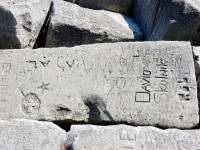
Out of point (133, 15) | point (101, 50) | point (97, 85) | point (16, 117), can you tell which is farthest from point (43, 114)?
point (133, 15)

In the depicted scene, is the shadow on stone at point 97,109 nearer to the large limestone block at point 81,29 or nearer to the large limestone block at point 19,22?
the large limestone block at point 81,29

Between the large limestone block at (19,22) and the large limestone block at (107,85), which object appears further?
the large limestone block at (19,22)

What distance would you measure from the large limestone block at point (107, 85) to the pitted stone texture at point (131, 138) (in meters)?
0.13

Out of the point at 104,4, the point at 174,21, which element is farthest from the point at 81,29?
the point at 174,21

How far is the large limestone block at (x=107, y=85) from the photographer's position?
5.90 ft

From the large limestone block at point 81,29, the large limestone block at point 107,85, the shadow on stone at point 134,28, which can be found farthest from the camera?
the shadow on stone at point 134,28

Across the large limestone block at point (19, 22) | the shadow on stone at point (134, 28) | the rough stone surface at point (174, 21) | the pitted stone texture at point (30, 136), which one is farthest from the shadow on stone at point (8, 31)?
the rough stone surface at point (174, 21)

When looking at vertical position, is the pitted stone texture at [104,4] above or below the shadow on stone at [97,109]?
above

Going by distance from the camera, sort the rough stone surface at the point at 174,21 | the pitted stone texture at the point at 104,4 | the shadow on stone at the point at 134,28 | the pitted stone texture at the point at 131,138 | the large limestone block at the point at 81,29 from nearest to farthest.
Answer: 1. the pitted stone texture at the point at 131,138
2. the rough stone surface at the point at 174,21
3. the large limestone block at the point at 81,29
4. the shadow on stone at the point at 134,28
5. the pitted stone texture at the point at 104,4

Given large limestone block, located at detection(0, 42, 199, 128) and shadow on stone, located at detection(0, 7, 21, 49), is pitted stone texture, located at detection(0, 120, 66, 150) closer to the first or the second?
large limestone block, located at detection(0, 42, 199, 128)

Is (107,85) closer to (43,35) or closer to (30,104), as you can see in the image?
(30,104)

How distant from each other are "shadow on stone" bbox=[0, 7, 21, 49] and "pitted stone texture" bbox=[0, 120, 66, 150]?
735mm

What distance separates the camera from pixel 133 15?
8.87ft

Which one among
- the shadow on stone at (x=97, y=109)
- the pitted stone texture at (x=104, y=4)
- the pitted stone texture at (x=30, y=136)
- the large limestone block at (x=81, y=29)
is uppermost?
the pitted stone texture at (x=104, y=4)
